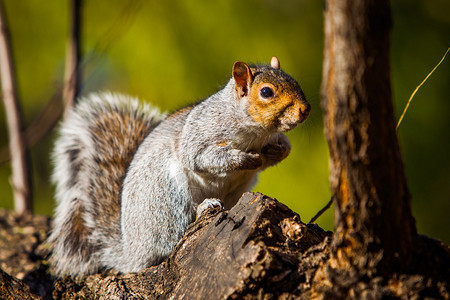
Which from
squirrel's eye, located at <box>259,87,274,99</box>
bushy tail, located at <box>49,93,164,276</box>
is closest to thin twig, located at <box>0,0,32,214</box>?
bushy tail, located at <box>49,93,164,276</box>

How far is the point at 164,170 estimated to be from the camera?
197cm

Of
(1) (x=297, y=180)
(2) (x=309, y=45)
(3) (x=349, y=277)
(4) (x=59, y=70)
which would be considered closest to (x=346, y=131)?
(3) (x=349, y=277)

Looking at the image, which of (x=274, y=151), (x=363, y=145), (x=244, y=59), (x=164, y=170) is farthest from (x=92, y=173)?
(x=363, y=145)

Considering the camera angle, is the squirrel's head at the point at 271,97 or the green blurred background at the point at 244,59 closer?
the squirrel's head at the point at 271,97

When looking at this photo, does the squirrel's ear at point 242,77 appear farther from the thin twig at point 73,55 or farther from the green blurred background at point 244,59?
the thin twig at point 73,55

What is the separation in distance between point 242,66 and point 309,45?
4.89ft

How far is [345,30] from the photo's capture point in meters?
0.85

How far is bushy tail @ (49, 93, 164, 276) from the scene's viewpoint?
6.83 ft

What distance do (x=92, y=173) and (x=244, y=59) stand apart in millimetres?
1321

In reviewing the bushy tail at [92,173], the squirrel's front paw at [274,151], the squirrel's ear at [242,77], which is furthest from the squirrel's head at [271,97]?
the bushy tail at [92,173]

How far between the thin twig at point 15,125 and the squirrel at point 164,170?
1.80 ft

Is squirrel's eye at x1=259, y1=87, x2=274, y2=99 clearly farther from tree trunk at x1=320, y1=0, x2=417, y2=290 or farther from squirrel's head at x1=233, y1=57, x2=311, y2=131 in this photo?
tree trunk at x1=320, y1=0, x2=417, y2=290

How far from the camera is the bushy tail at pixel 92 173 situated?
2082 mm

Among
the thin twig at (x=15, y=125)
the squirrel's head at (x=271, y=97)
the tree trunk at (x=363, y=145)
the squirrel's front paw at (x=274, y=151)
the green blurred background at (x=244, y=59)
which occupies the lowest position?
the thin twig at (x=15, y=125)
